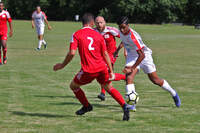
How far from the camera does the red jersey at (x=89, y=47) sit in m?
7.31

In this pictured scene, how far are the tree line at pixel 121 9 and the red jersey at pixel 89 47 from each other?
2557 inches

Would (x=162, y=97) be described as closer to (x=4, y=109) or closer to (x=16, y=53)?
(x=4, y=109)

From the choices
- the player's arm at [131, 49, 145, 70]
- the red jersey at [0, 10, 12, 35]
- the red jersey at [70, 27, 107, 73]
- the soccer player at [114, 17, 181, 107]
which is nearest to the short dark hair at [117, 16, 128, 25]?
the soccer player at [114, 17, 181, 107]

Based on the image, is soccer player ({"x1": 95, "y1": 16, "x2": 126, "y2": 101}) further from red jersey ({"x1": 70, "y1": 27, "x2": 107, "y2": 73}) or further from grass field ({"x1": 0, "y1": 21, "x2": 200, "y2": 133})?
red jersey ({"x1": 70, "y1": 27, "x2": 107, "y2": 73})

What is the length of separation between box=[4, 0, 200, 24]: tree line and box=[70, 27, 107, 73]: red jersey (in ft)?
213

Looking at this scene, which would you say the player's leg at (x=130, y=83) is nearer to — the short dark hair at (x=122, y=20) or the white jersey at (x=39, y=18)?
the short dark hair at (x=122, y=20)

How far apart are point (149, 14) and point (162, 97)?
71840 mm

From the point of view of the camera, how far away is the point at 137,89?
11477mm

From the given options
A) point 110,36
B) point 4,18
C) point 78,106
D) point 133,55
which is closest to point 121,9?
point 4,18

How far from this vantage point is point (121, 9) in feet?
262

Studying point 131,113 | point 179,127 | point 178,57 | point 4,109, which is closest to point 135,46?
point 131,113

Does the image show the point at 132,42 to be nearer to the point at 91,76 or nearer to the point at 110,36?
the point at 91,76

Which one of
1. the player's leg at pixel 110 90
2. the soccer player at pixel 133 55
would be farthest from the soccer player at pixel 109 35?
the player's leg at pixel 110 90

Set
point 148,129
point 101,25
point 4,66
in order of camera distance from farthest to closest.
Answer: point 4,66
point 101,25
point 148,129
